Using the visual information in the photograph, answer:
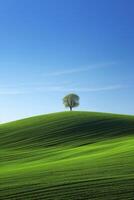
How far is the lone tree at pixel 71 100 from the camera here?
92875mm

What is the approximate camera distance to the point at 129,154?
875 inches

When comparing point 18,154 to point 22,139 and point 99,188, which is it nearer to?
point 22,139

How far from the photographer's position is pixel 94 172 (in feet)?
57.4

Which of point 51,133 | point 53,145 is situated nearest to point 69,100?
point 51,133

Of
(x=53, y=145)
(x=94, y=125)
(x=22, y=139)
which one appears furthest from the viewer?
(x=94, y=125)

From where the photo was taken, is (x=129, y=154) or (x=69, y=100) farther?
(x=69, y=100)

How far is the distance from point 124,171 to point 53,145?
20.6 metres

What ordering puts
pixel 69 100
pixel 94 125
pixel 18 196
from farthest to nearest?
pixel 69 100, pixel 94 125, pixel 18 196

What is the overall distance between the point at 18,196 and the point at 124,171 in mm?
5795

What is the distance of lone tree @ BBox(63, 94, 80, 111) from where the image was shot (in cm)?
9288

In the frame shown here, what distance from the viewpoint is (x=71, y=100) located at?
92.8 m

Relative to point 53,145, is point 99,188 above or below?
below

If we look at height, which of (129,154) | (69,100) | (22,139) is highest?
(69,100)

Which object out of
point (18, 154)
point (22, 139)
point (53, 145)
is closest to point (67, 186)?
point (18, 154)
